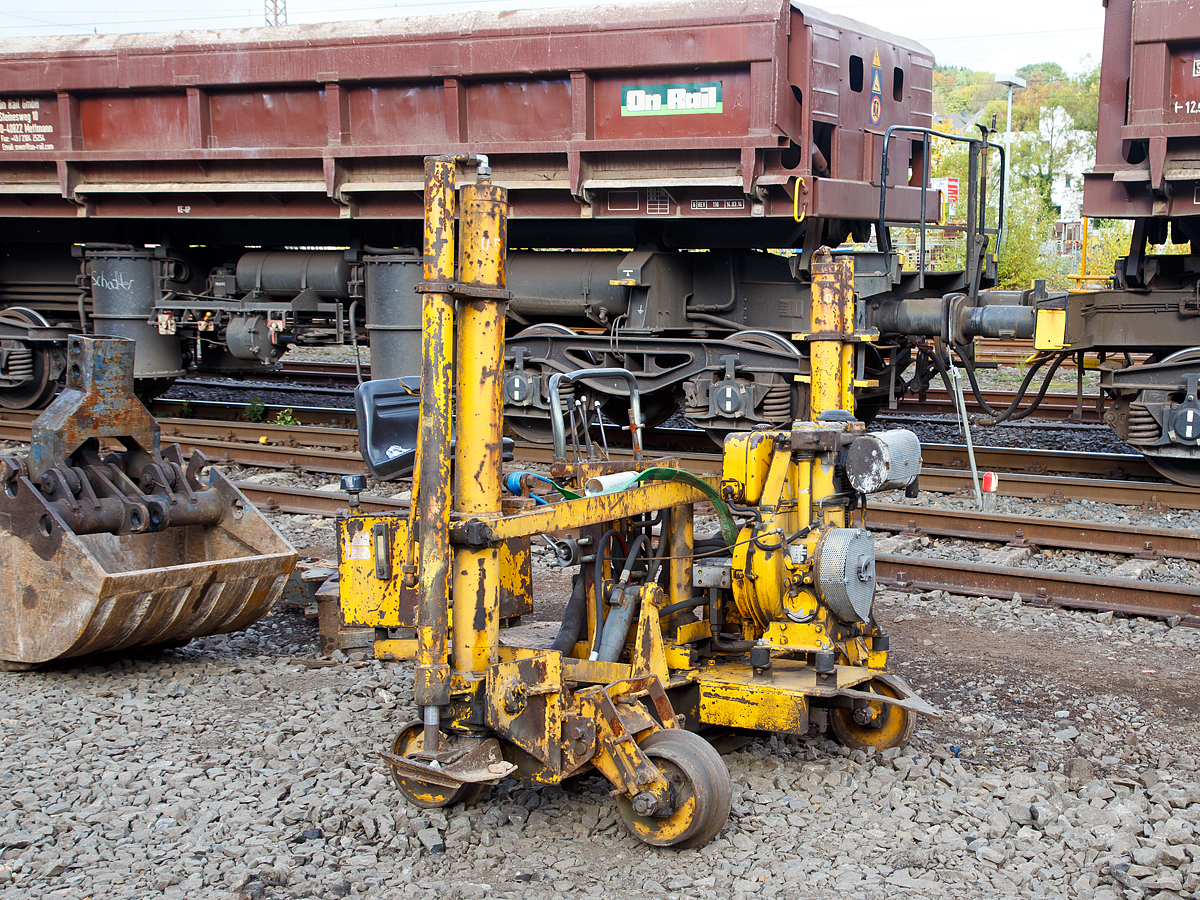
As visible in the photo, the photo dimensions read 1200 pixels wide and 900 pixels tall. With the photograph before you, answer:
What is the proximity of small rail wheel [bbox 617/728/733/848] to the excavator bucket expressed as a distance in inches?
95.0

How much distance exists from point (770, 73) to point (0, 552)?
6.04 m

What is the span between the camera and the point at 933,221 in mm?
10797

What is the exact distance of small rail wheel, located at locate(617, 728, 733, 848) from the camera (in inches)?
136

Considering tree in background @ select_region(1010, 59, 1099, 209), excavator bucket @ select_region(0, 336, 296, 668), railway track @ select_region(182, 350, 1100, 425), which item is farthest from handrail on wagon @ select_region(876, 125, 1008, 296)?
tree in background @ select_region(1010, 59, 1099, 209)

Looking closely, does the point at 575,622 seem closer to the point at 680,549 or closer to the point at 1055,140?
the point at 680,549

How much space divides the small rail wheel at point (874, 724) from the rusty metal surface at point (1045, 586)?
2.31 metres

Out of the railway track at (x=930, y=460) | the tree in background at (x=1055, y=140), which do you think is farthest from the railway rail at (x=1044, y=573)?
the tree in background at (x=1055, y=140)

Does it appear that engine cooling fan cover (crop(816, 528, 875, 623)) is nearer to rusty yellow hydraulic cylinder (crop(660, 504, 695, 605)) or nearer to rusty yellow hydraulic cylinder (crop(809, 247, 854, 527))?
rusty yellow hydraulic cylinder (crop(660, 504, 695, 605))

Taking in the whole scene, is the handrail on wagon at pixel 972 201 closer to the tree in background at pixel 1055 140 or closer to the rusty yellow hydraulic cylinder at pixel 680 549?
the rusty yellow hydraulic cylinder at pixel 680 549

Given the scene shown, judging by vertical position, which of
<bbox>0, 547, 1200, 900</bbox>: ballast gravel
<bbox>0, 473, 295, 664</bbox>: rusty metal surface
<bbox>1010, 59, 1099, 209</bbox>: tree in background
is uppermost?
<bbox>1010, 59, 1099, 209</bbox>: tree in background

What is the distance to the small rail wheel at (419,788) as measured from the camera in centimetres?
367

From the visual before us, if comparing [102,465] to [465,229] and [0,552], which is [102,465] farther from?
[465,229]

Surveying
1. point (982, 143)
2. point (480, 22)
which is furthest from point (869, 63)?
point (480, 22)

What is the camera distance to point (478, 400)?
349 centimetres
